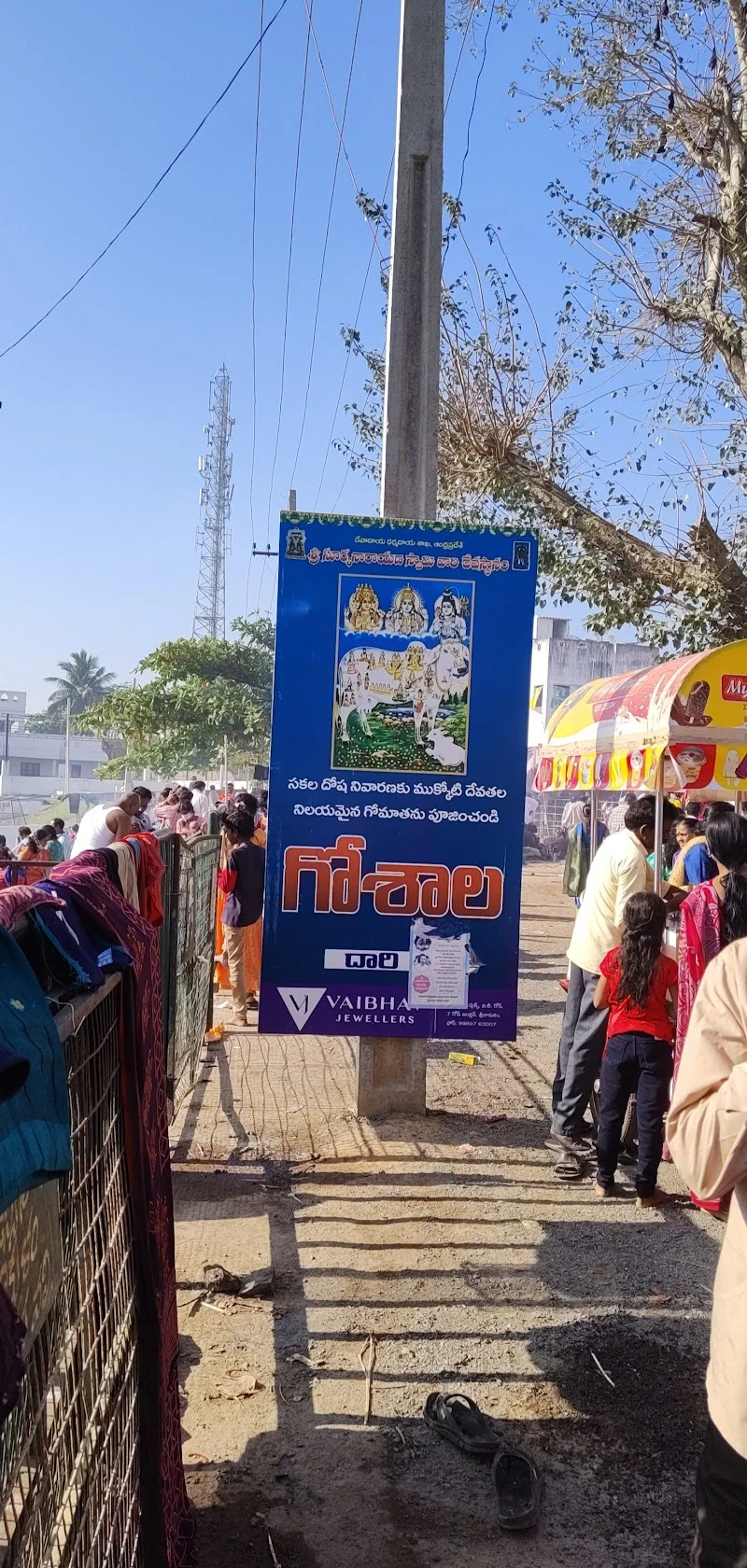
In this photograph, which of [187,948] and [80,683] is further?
[80,683]

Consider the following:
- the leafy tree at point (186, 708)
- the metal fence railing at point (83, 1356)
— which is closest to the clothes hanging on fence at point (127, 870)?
the metal fence railing at point (83, 1356)

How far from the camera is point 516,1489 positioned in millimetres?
3182

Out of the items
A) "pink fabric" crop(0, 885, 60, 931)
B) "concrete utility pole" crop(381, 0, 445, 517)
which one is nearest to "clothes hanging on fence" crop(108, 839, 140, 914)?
"pink fabric" crop(0, 885, 60, 931)

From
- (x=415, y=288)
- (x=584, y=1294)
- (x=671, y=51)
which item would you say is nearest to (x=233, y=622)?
(x=671, y=51)

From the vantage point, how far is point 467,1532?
10.1 ft

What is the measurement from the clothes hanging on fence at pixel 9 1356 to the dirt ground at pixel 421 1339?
2.23 m

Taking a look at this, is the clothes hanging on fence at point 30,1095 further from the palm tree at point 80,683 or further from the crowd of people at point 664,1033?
the palm tree at point 80,683

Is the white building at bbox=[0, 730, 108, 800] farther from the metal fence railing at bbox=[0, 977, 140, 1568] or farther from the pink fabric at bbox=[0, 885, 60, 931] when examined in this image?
the pink fabric at bbox=[0, 885, 60, 931]

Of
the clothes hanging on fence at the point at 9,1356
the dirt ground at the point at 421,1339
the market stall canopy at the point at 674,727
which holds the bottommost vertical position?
the dirt ground at the point at 421,1339

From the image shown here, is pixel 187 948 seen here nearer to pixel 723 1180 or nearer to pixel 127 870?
pixel 127 870

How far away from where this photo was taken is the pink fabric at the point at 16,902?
1.73 metres

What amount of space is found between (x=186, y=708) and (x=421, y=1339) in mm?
30960

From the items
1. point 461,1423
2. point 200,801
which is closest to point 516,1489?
point 461,1423

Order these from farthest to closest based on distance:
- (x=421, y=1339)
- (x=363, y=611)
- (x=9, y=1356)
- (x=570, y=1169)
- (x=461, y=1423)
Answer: (x=363, y=611) → (x=570, y=1169) → (x=421, y=1339) → (x=461, y=1423) → (x=9, y=1356)
